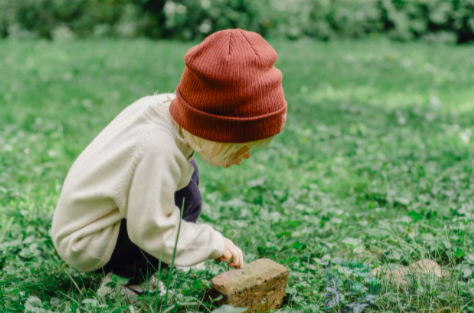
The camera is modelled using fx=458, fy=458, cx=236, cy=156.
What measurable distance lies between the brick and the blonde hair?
450 mm

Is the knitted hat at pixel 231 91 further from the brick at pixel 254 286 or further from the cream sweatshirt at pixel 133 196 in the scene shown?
the brick at pixel 254 286

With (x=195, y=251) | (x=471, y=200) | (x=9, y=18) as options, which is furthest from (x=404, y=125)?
(x=9, y=18)

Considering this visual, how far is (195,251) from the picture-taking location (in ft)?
5.44

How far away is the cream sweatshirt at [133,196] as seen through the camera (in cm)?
153

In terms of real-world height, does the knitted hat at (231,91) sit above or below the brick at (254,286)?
above

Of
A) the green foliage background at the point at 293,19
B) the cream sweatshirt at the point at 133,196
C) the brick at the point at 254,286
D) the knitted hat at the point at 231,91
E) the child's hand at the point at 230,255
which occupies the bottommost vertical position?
the green foliage background at the point at 293,19

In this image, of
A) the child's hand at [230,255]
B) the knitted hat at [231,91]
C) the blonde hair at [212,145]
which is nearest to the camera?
the knitted hat at [231,91]

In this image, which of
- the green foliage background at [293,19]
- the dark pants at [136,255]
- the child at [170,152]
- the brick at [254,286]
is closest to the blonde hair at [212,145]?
the child at [170,152]

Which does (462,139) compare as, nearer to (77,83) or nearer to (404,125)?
(404,125)

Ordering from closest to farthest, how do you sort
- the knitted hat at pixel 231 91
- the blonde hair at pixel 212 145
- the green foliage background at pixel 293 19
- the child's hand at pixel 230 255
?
the knitted hat at pixel 231 91, the blonde hair at pixel 212 145, the child's hand at pixel 230 255, the green foliage background at pixel 293 19

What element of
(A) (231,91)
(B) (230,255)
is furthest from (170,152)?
(B) (230,255)

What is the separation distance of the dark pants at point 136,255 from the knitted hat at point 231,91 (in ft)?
1.39

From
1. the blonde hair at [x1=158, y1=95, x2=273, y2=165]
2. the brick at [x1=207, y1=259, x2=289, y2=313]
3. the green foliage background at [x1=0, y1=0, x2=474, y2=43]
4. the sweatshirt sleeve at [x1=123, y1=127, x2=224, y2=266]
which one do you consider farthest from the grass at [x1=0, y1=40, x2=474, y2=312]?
the green foliage background at [x1=0, y1=0, x2=474, y2=43]

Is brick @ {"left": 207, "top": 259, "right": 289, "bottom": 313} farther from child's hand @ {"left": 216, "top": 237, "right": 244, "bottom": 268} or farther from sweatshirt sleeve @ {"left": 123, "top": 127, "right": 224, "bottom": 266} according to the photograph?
sweatshirt sleeve @ {"left": 123, "top": 127, "right": 224, "bottom": 266}
